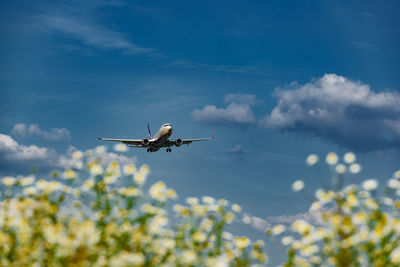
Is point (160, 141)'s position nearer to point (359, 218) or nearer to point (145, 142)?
point (145, 142)

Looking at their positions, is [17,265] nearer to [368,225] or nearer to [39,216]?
[39,216]

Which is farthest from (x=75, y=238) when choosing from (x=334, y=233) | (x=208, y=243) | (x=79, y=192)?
(x=334, y=233)

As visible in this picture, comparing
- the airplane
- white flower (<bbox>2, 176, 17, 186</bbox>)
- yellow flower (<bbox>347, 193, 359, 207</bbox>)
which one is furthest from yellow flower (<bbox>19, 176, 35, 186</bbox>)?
the airplane

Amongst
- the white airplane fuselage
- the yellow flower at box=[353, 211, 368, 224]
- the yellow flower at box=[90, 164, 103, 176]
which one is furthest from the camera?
the white airplane fuselage

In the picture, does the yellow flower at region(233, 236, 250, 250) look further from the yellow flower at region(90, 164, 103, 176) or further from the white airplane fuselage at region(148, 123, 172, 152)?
the white airplane fuselage at region(148, 123, 172, 152)

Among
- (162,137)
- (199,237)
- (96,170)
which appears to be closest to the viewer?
(199,237)

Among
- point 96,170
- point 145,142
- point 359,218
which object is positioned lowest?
point 359,218

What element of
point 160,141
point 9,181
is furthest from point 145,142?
point 9,181

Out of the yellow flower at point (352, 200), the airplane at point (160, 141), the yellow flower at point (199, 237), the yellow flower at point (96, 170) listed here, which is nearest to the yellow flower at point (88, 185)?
the yellow flower at point (96, 170)

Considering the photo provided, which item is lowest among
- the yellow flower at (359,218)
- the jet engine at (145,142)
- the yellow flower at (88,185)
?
the yellow flower at (359,218)

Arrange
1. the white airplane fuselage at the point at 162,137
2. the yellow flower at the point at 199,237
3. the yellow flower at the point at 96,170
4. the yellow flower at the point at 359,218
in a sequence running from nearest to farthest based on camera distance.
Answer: the yellow flower at the point at 359,218, the yellow flower at the point at 199,237, the yellow flower at the point at 96,170, the white airplane fuselage at the point at 162,137

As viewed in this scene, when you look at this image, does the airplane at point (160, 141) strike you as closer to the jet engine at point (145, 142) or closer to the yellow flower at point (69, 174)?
the jet engine at point (145, 142)

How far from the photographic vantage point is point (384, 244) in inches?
245

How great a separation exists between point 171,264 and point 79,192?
6.66ft
